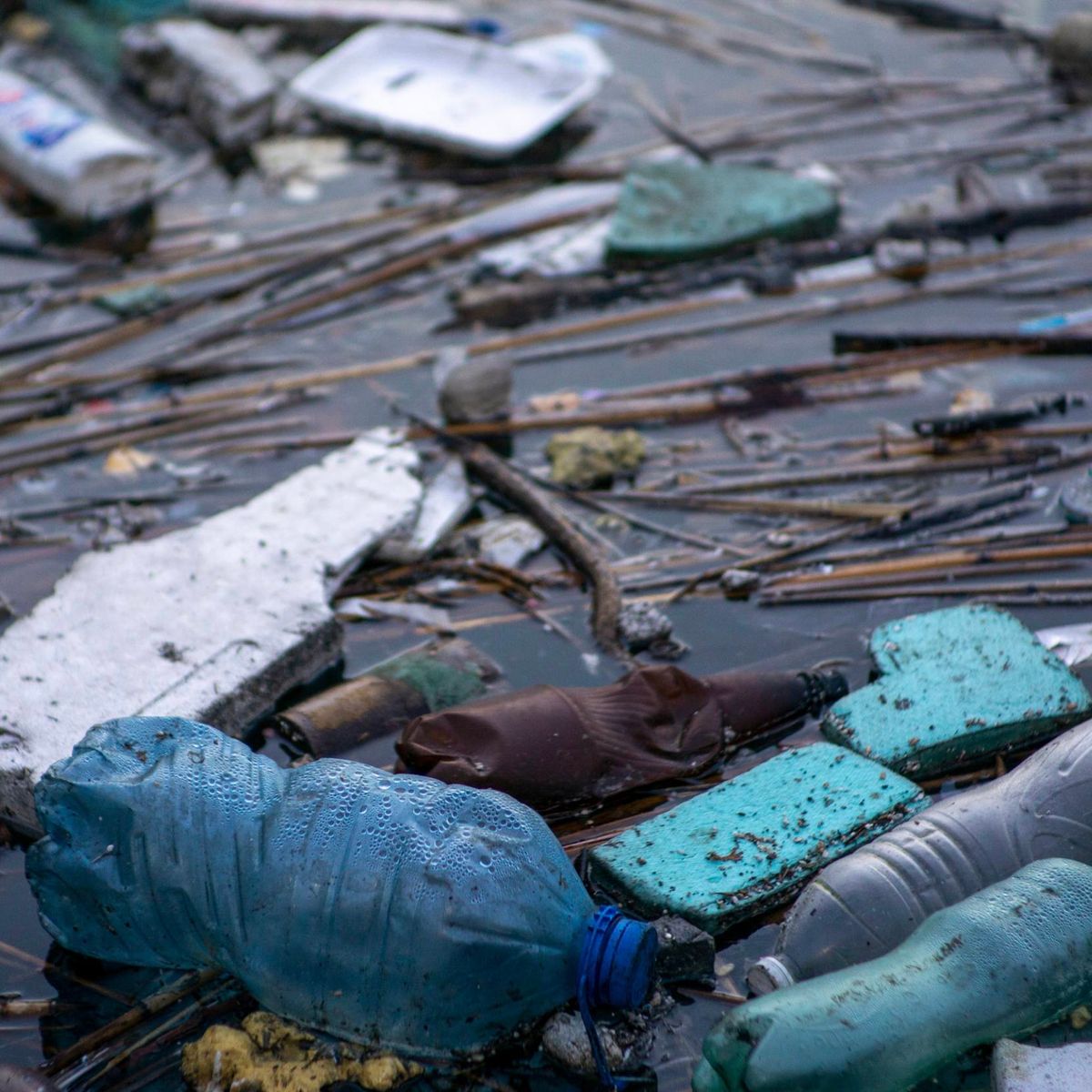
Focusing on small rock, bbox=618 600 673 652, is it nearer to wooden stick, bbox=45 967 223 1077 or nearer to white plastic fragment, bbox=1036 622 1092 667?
white plastic fragment, bbox=1036 622 1092 667

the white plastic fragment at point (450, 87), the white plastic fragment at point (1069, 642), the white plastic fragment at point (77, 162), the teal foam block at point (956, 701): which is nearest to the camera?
the teal foam block at point (956, 701)

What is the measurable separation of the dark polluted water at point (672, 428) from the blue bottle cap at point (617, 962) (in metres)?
0.20

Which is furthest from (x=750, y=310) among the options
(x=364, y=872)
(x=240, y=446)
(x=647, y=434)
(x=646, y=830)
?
(x=364, y=872)

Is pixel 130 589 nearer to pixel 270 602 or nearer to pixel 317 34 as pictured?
pixel 270 602

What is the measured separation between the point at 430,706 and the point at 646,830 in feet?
2.72

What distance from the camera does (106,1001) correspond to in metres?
2.94

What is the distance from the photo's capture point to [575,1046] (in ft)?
8.83

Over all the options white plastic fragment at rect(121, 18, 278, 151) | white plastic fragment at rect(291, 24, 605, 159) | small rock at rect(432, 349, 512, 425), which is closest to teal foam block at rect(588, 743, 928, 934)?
small rock at rect(432, 349, 512, 425)

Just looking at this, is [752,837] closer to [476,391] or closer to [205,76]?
[476,391]

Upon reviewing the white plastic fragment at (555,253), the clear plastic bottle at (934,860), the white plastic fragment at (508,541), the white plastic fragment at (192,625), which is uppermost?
the clear plastic bottle at (934,860)

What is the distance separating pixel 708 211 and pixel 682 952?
4.79m

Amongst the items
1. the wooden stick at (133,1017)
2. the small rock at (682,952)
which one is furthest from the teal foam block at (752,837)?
the wooden stick at (133,1017)

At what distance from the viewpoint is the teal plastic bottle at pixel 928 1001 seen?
2428mm

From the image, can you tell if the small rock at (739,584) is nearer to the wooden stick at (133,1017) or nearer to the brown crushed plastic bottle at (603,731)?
the brown crushed plastic bottle at (603,731)
